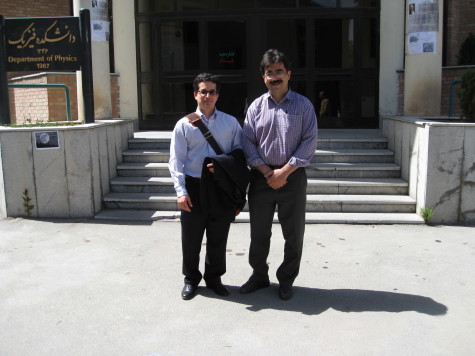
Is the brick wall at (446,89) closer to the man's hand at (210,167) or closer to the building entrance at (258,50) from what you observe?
the building entrance at (258,50)

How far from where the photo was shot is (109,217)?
6.29 m

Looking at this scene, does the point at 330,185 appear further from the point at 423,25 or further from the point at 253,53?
the point at 253,53

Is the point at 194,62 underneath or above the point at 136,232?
above

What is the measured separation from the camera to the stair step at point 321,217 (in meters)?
6.05

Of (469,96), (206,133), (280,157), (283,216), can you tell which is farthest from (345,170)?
(206,133)

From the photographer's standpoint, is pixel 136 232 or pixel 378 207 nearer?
pixel 136 232

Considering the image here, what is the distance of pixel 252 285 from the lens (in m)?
4.14

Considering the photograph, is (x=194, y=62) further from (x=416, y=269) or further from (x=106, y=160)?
(x=416, y=269)

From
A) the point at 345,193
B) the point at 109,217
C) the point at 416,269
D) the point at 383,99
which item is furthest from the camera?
the point at 383,99

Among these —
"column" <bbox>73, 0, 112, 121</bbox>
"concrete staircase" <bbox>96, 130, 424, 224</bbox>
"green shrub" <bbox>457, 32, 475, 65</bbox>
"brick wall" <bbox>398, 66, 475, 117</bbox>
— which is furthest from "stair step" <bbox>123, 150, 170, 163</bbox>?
"green shrub" <bbox>457, 32, 475, 65</bbox>

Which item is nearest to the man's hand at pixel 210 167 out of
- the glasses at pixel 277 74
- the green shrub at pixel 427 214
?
the glasses at pixel 277 74

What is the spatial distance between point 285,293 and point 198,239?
0.80 metres

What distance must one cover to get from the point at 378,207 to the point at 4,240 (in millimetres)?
4346

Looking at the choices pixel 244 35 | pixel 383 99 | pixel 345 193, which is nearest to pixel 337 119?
pixel 383 99
